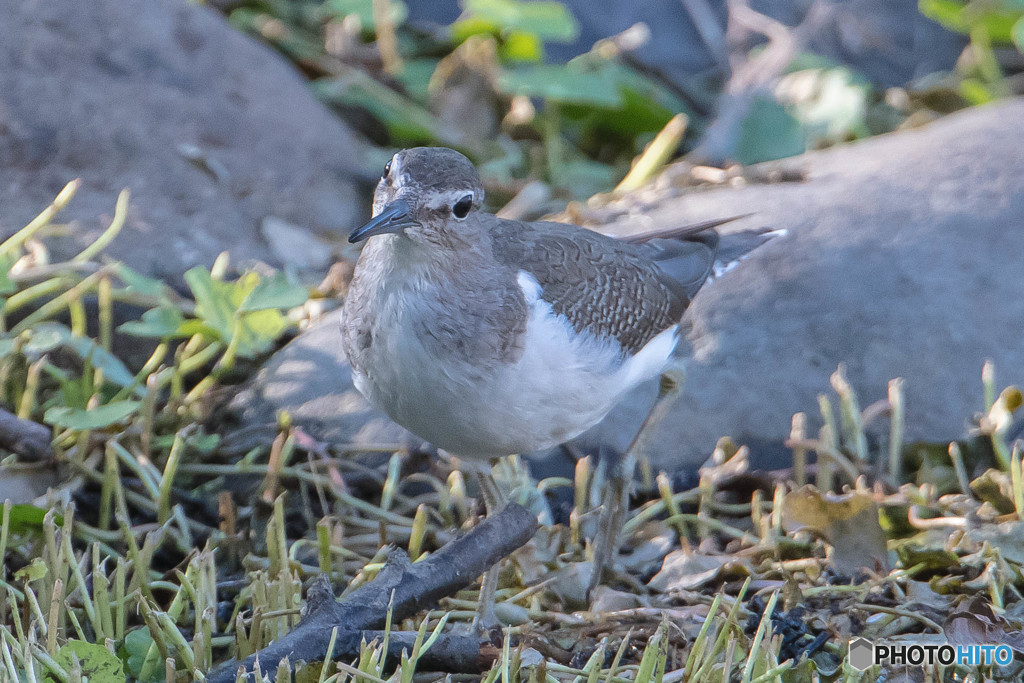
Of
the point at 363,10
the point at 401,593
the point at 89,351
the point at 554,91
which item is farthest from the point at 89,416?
the point at 363,10

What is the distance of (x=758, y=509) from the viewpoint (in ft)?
12.6

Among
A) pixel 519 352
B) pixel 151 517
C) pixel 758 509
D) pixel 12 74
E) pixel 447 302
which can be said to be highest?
pixel 12 74

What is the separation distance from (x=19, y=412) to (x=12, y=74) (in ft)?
6.02

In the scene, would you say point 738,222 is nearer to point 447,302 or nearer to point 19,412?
point 447,302

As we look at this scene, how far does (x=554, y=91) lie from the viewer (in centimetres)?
607

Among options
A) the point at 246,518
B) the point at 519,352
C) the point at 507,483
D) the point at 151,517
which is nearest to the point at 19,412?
the point at 151,517

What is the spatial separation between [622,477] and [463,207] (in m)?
1.33

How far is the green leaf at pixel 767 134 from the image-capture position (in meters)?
6.27

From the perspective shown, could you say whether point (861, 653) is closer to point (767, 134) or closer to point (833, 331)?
point (833, 331)

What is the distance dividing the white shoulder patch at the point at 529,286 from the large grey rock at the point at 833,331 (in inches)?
44.9

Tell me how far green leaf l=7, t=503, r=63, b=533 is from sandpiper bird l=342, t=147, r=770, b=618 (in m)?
1.09

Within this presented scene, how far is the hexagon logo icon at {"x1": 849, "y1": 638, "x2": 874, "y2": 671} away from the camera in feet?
9.47

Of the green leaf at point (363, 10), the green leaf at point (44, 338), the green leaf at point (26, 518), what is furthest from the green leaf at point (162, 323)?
the green leaf at point (363, 10)

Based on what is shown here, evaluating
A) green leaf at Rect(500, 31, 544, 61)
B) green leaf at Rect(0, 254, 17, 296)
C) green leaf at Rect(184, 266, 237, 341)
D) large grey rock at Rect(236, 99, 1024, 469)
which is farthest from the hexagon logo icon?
green leaf at Rect(500, 31, 544, 61)
